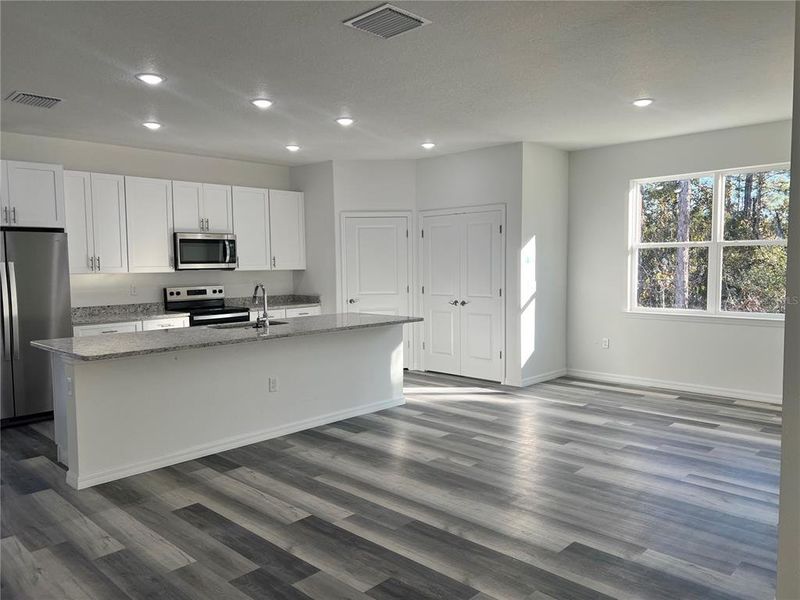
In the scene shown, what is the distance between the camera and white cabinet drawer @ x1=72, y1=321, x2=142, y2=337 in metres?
5.36

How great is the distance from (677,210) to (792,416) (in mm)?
4644

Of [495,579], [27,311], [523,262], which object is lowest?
[495,579]

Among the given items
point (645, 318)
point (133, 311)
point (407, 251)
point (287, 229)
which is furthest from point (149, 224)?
point (645, 318)

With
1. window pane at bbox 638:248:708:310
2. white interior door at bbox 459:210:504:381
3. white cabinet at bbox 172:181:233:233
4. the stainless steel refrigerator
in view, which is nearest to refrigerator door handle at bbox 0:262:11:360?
the stainless steel refrigerator

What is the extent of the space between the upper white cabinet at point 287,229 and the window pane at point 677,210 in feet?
13.4

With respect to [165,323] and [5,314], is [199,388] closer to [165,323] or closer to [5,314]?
[165,323]

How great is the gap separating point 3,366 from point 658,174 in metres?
6.55

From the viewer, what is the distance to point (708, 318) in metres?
5.98

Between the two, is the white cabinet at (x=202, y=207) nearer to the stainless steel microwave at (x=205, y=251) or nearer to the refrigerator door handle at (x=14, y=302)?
the stainless steel microwave at (x=205, y=251)

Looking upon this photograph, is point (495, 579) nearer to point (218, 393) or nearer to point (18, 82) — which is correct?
point (218, 393)

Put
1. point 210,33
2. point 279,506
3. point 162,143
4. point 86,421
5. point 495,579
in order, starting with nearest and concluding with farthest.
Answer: point 495,579 < point 210,33 < point 279,506 < point 86,421 < point 162,143

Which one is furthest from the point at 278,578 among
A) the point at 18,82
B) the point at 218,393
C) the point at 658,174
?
the point at 658,174

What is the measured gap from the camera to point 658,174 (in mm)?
6242

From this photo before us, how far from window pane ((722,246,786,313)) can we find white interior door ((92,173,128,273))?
19.8ft
